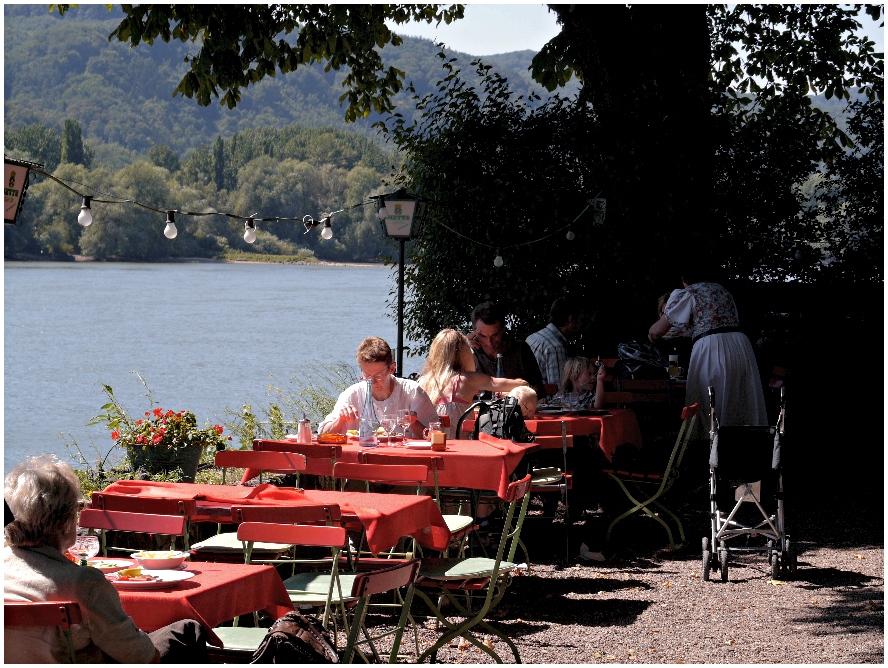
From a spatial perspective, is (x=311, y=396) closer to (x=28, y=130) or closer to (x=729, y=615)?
(x=729, y=615)

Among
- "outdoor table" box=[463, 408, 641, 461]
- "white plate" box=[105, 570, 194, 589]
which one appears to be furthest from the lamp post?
"white plate" box=[105, 570, 194, 589]

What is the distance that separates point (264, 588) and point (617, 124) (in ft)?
24.2

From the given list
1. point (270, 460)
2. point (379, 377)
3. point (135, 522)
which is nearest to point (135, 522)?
point (135, 522)

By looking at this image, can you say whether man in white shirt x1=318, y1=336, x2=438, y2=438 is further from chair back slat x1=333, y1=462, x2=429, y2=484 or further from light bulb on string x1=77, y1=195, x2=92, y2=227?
light bulb on string x1=77, y1=195, x2=92, y2=227

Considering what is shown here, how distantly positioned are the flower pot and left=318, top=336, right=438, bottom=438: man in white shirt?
1655 mm

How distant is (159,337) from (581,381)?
43.0m

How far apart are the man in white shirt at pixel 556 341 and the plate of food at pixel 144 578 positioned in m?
4.94

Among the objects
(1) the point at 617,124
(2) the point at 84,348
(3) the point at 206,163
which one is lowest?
(2) the point at 84,348

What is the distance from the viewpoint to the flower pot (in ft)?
24.7

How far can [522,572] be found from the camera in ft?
20.4

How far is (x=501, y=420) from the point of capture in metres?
6.29

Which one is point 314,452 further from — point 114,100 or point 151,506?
point 114,100

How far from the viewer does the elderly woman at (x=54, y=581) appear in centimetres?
282

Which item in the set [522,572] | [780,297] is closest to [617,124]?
[780,297]
